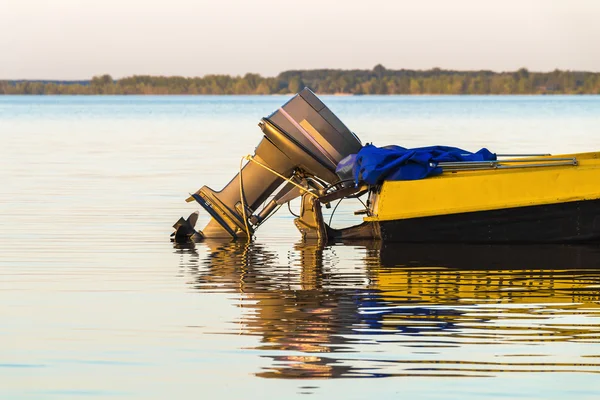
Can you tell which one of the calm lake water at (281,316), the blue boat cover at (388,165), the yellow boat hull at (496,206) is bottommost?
the calm lake water at (281,316)

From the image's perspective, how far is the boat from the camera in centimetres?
1219

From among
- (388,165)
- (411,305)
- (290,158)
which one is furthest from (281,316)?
(290,158)

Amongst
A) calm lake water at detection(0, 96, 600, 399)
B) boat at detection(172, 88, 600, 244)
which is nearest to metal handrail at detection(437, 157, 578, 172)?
boat at detection(172, 88, 600, 244)

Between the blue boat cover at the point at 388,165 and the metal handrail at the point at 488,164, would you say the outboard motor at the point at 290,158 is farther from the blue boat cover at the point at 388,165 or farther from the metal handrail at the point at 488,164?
the metal handrail at the point at 488,164

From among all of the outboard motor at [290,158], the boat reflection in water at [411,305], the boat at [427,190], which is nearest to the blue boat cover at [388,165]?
the boat at [427,190]

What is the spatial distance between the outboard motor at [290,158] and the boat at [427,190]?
0.03 feet

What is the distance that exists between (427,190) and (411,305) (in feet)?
10.1

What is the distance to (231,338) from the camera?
816cm

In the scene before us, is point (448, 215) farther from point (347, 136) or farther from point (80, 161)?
point (80, 161)

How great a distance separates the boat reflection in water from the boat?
20cm

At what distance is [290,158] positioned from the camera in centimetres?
1274

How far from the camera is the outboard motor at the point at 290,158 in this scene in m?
12.7

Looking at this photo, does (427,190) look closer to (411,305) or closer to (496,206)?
(496,206)

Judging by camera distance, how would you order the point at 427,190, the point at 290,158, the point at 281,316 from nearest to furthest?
the point at 281,316 → the point at 427,190 → the point at 290,158
